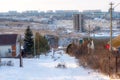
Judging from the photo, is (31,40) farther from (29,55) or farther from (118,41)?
(118,41)

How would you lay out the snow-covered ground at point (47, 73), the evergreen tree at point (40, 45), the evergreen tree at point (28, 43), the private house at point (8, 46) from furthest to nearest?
the evergreen tree at point (40, 45) → the private house at point (8, 46) → the evergreen tree at point (28, 43) → the snow-covered ground at point (47, 73)

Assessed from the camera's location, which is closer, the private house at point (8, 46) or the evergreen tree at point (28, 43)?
the evergreen tree at point (28, 43)

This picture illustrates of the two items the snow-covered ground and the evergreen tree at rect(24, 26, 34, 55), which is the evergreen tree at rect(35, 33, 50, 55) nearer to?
the evergreen tree at rect(24, 26, 34, 55)

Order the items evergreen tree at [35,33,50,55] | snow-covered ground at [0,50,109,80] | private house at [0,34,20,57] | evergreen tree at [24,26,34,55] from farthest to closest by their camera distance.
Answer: evergreen tree at [35,33,50,55]
private house at [0,34,20,57]
evergreen tree at [24,26,34,55]
snow-covered ground at [0,50,109,80]

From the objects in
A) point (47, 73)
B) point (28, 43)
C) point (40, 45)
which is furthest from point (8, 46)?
point (47, 73)

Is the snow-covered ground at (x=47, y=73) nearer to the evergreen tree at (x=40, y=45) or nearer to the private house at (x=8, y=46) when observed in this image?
the private house at (x=8, y=46)

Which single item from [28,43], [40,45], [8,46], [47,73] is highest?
[47,73]

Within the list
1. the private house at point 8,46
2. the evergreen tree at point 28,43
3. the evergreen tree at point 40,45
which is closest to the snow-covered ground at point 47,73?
the evergreen tree at point 28,43

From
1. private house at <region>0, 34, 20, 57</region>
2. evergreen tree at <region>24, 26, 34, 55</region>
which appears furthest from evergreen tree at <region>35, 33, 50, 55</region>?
private house at <region>0, 34, 20, 57</region>

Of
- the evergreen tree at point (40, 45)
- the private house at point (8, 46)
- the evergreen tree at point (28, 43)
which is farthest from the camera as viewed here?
the evergreen tree at point (40, 45)

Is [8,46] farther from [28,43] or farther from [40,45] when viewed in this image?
[40,45]

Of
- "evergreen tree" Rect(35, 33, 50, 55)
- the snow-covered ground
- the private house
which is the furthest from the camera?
"evergreen tree" Rect(35, 33, 50, 55)

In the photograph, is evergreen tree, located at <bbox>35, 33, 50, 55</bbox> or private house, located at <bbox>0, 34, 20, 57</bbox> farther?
evergreen tree, located at <bbox>35, 33, 50, 55</bbox>

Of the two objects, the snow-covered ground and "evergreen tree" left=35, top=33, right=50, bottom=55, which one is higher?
the snow-covered ground
